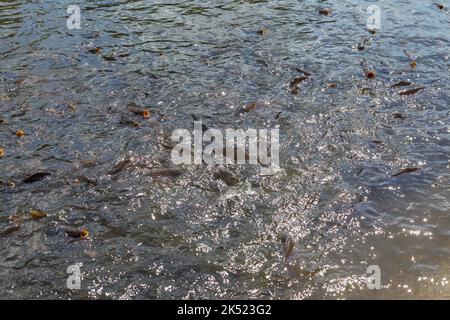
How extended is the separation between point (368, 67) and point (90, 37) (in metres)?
5.17

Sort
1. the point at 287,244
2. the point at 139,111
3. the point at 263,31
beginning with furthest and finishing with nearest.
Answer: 1. the point at 263,31
2. the point at 139,111
3. the point at 287,244

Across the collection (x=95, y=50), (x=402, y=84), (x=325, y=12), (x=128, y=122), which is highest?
(x=325, y=12)

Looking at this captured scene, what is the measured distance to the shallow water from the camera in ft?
→ 14.3

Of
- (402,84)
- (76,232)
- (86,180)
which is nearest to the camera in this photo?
(76,232)

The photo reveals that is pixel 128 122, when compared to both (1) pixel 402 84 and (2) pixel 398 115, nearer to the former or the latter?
(2) pixel 398 115

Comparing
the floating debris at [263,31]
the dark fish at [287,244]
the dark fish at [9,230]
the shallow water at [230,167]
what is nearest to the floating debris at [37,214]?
the shallow water at [230,167]

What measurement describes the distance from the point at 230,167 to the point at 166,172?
2.53 feet

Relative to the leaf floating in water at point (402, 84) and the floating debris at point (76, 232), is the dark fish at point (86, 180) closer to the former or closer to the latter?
the floating debris at point (76, 232)

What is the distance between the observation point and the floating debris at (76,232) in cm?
470

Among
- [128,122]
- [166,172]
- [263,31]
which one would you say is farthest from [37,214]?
[263,31]

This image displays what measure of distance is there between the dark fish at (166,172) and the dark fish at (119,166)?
0.36m

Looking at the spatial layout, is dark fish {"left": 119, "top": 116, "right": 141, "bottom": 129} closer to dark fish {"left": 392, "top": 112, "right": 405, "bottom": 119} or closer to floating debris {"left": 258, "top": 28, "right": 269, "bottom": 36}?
dark fish {"left": 392, "top": 112, "right": 405, "bottom": 119}

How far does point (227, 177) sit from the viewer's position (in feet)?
18.1

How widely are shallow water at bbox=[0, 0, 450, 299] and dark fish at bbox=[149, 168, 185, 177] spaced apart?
0.07 m
